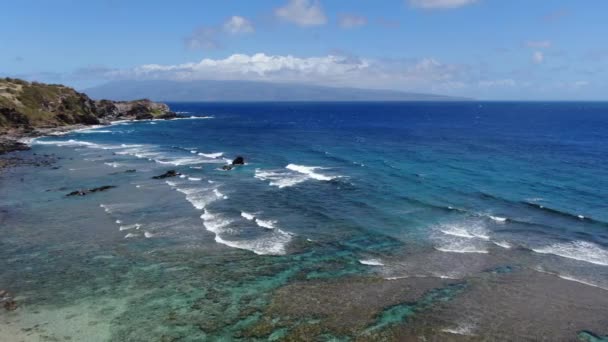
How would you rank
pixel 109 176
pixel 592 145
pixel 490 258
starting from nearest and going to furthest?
pixel 490 258
pixel 109 176
pixel 592 145

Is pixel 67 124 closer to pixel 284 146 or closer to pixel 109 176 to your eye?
pixel 284 146

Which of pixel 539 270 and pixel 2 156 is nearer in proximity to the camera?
pixel 539 270

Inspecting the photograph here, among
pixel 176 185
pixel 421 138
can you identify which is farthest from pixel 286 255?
pixel 421 138

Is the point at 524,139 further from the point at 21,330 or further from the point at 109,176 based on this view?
the point at 21,330

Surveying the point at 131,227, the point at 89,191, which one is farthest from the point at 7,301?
the point at 89,191

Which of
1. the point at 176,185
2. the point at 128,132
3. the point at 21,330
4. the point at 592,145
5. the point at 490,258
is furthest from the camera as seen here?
the point at 128,132

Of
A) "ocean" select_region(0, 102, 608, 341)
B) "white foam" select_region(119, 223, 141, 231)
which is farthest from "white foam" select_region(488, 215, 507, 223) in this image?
"white foam" select_region(119, 223, 141, 231)

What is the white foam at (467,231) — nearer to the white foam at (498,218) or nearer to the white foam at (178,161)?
the white foam at (498,218)
